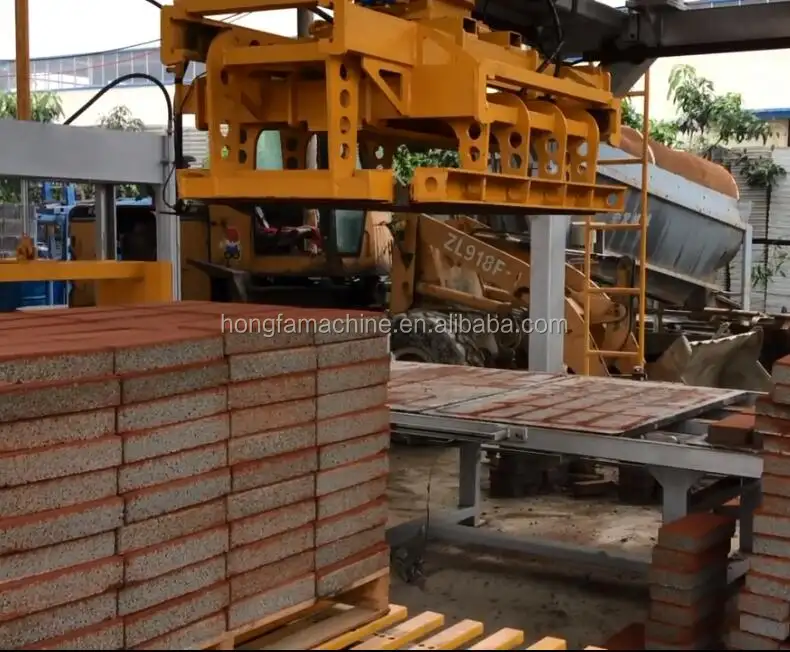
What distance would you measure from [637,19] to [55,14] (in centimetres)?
2341

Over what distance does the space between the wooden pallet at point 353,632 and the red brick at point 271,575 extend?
0.33 feet

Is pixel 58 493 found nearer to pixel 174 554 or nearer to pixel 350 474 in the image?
pixel 174 554

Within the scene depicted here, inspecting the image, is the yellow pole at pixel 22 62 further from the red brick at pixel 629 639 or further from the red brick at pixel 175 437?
the red brick at pixel 629 639

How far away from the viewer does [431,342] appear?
29.0ft

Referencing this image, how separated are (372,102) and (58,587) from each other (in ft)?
7.29

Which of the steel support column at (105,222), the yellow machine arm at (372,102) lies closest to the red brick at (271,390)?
the yellow machine arm at (372,102)

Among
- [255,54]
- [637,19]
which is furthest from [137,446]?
[637,19]

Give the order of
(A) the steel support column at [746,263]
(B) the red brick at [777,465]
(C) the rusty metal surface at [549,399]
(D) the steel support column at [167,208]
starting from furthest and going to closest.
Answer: (A) the steel support column at [746,263]
(D) the steel support column at [167,208]
(C) the rusty metal surface at [549,399]
(B) the red brick at [777,465]

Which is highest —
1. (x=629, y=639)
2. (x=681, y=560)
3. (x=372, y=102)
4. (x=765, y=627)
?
(x=372, y=102)

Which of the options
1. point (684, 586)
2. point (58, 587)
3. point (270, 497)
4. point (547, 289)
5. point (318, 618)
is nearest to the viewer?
point (58, 587)

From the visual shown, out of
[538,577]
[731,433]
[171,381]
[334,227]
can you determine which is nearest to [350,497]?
[171,381]

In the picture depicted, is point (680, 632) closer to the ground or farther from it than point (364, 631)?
closer to the ground

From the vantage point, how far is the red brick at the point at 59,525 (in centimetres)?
243

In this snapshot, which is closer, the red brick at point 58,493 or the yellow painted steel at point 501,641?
the red brick at point 58,493
